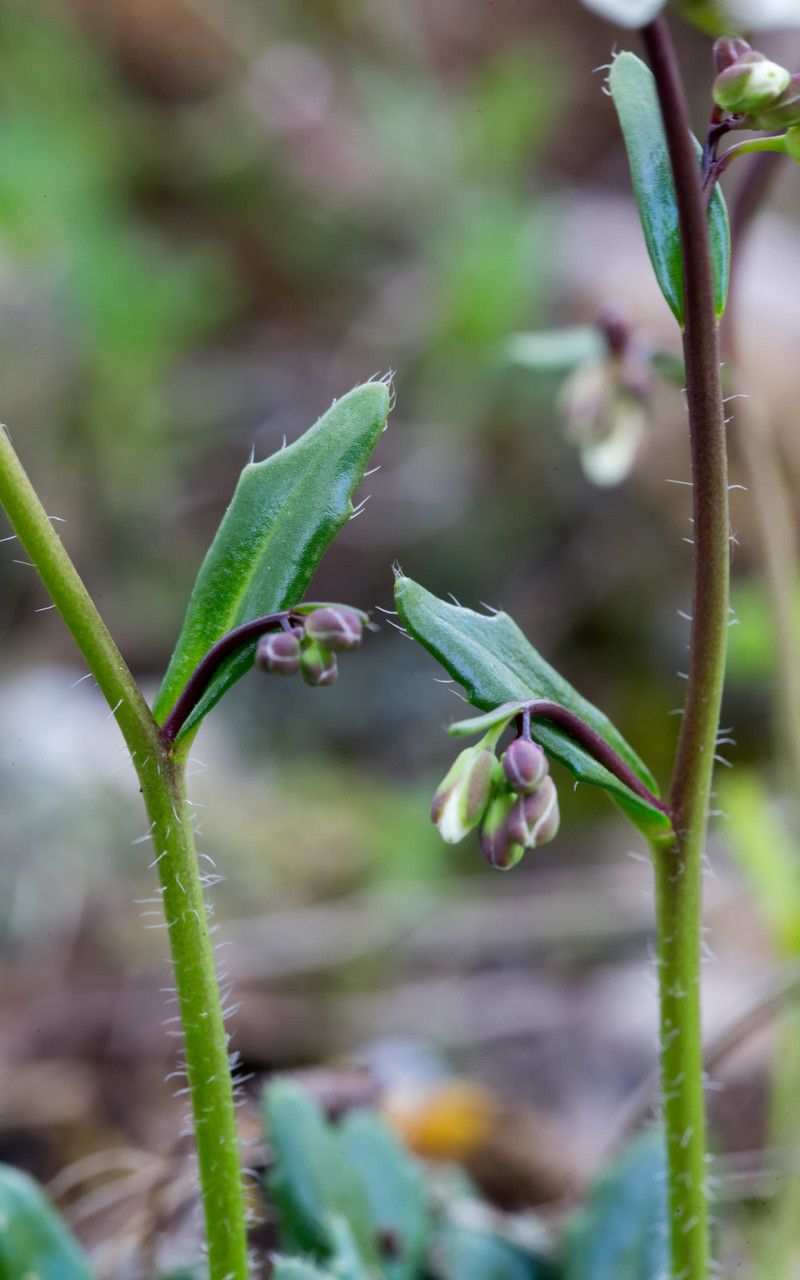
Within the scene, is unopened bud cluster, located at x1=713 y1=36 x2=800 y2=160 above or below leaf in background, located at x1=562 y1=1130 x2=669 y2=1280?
above

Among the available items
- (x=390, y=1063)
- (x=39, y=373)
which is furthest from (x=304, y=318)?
(x=390, y=1063)

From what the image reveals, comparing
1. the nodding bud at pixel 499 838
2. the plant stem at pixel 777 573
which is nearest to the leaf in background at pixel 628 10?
the nodding bud at pixel 499 838

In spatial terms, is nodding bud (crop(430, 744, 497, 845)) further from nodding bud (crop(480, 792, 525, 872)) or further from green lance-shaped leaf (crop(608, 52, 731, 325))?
green lance-shaped leaf (crop(608, 52, 731, 325))

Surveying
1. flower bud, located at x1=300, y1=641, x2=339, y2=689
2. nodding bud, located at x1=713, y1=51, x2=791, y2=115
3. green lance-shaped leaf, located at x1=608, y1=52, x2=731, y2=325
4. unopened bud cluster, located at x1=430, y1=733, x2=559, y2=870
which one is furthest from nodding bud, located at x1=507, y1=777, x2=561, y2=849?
nodding bud, located at x1=713, y1=51, x2=791, y2=115

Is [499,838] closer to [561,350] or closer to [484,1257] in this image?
[484,1257]

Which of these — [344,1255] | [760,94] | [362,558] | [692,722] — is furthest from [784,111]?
[362,558]
